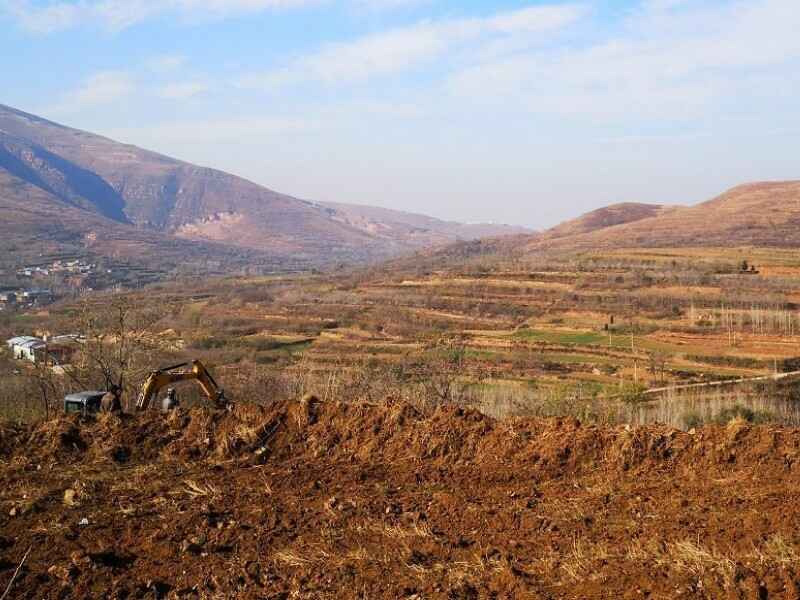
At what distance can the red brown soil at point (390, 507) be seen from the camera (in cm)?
648

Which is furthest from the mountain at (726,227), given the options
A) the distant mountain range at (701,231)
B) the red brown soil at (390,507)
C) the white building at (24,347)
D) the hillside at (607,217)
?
the red brown soil at (390,507)

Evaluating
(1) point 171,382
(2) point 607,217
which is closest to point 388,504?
(1) point 171,382

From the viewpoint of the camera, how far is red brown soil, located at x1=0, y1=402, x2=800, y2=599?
648cm

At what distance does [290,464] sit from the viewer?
10.6 metres

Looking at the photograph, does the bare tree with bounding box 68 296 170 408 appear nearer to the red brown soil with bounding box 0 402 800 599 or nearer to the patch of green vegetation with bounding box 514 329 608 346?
the red brown soil with bounding box 0 402 800 599

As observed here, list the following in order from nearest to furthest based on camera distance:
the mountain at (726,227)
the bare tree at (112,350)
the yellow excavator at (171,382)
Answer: the yellow excavator at (171,382)
the bare tree at (112,350)
the mountain at (726,227)

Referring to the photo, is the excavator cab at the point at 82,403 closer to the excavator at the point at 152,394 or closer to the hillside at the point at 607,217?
the excavator at the point at 152,394

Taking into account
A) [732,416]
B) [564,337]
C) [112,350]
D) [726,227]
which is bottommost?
[564,337]

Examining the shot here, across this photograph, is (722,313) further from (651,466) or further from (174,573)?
(174,573)

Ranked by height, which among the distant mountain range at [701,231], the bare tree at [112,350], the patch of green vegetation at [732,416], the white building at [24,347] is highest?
the distant mountain range at [701,231]

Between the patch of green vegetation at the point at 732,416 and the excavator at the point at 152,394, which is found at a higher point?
the excavator at the point at 152,394

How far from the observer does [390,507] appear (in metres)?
8.55

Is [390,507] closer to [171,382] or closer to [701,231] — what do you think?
[171,382]

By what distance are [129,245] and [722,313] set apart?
396 ft
